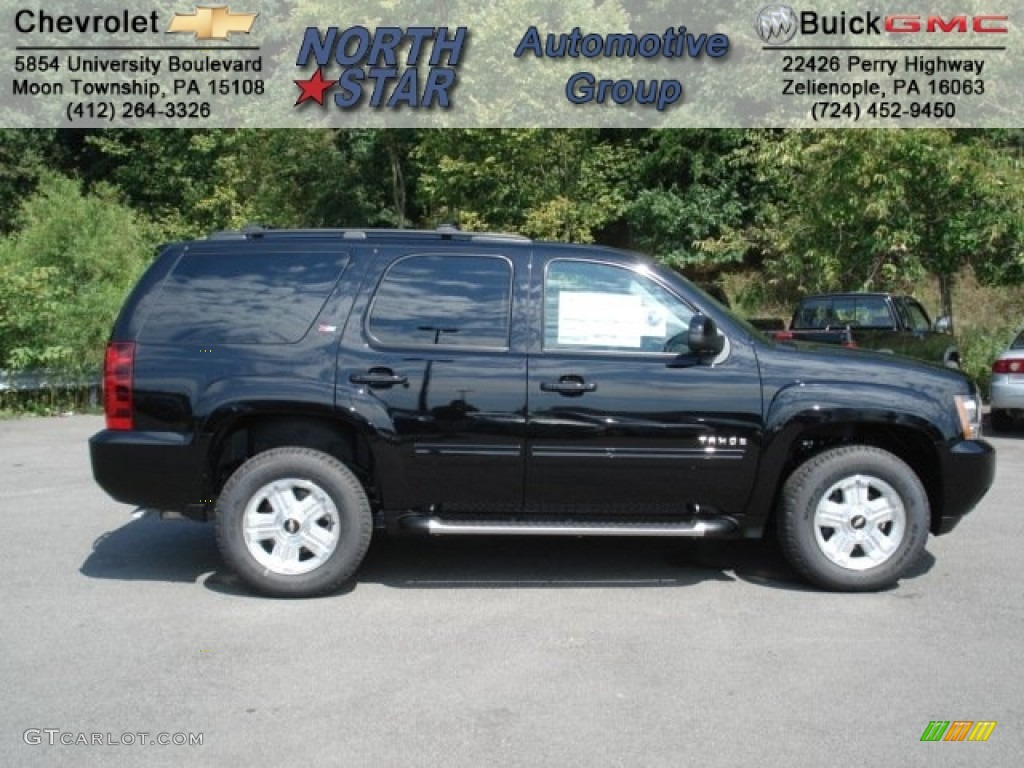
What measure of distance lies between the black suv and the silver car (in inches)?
240

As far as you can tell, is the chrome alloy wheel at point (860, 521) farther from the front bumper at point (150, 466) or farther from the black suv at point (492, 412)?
the front bumper at point (150, 466)

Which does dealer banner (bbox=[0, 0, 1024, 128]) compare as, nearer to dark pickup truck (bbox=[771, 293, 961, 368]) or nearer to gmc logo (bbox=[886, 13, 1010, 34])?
gmc logo (bbox=[886, 13, 1010, 34])

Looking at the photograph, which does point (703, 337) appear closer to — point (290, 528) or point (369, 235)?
point (369, 235)

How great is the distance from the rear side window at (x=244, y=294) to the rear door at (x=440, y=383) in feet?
0.93

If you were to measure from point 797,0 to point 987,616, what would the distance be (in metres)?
15.3

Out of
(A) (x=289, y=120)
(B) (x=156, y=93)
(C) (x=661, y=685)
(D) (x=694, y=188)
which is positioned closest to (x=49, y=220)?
(A) (x=289, y=120)

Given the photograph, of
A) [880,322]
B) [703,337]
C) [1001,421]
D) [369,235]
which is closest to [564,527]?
[703,337]

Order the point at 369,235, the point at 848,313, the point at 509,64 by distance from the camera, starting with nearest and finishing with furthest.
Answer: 1. the point at 369,235
2. the point at 848,313
3. the point at 509,64

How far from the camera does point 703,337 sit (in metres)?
5.31

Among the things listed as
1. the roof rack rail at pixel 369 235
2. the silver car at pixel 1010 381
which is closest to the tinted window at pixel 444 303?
the roof rack rail at pixel 369 235

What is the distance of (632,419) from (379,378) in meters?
1.40

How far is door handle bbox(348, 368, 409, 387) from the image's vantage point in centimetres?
541

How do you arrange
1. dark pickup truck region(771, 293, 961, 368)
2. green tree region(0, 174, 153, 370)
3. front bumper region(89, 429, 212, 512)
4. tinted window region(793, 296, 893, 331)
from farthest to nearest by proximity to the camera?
green tree region(0, 174, 153, 370) → tinted window region(793, 296, 893, 331) → dark pickup truck region(771, 293, 961, 368) → front bumper region(89, 429, 212, 512)

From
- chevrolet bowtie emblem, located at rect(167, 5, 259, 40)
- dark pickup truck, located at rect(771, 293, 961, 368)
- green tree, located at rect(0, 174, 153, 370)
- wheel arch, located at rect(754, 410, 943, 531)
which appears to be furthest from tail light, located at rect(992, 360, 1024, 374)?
chevrolet bowtie emblem, located at rect(167, 5, 259, 40)
